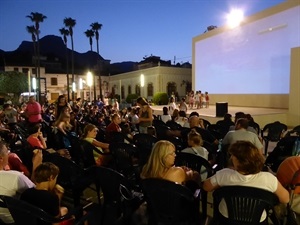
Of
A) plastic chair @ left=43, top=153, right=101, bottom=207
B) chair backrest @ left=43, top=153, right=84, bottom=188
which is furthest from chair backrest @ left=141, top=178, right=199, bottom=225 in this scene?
chair backrest @ left=43, top=153, right=84, bottom=188

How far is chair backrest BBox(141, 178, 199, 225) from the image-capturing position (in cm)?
232

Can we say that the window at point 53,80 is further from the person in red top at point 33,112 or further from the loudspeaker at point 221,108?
the person in red top at point 33,112

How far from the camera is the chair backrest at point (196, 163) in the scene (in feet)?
10.6

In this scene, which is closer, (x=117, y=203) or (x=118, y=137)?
(x=117, y=203)

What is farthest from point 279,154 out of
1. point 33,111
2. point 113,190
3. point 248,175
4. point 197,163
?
point 33,111

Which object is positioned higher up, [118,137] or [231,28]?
[231,28]

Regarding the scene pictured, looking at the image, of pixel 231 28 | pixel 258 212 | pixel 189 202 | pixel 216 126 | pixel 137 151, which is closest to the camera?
pixel 258 212

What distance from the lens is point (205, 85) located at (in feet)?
70.2

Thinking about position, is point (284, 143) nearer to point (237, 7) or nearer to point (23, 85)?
point (237, 7)

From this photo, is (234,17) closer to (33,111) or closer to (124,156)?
(33,111)

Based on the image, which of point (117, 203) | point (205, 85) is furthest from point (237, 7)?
point (117, 203)

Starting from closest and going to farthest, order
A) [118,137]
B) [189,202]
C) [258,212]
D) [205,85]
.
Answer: [258,212]
[189,202]
[118,137]
[205,85]

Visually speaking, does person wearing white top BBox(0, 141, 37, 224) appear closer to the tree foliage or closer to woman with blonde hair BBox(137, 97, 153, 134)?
woman with blonde hair BBox(137, 97, 153, 134)

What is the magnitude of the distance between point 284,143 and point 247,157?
2470mm
